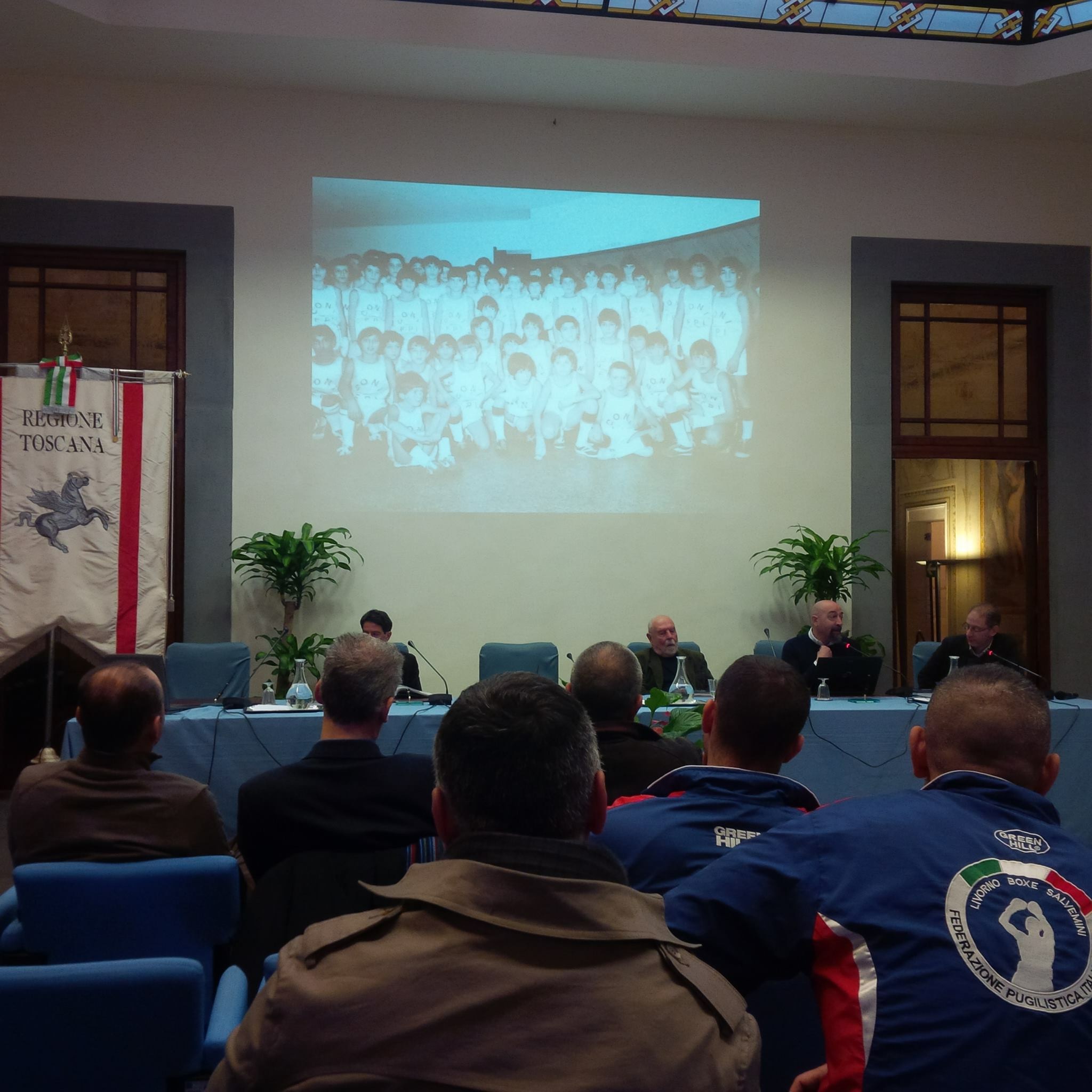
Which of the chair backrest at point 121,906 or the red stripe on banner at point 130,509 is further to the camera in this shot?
the red stripe on banner at point 130,509

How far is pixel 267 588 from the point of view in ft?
21.3

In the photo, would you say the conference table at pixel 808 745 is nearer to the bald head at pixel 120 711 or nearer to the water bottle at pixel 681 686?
the water bottle at pixel 681 686

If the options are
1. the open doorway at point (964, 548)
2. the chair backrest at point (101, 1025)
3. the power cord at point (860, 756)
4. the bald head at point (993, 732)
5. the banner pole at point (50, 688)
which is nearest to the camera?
the chair backrest at point (101, 1025)

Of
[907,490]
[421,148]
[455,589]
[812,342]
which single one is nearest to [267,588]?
[455,589]

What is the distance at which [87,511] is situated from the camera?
6020mm

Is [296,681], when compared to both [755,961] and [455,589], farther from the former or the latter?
[755,961]

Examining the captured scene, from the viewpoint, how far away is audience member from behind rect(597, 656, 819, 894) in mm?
1521

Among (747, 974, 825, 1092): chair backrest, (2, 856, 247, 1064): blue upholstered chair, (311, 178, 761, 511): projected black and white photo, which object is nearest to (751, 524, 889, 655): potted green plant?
(311, 178, 761, 511): projected black and white photo

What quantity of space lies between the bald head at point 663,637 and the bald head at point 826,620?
30.9 inches

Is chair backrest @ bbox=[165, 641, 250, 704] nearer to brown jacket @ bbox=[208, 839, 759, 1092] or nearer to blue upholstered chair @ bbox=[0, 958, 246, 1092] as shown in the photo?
blue upholstered chair @ bbox=[0, 958, 246, 1092]

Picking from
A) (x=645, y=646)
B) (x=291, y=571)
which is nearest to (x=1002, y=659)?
(x=645, y=646)

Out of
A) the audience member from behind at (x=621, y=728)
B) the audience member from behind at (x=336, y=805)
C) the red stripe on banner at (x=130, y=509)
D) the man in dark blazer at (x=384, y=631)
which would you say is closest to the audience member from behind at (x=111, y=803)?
the audience member from behind at (x=336, y=805)

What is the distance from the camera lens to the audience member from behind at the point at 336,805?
2064 millimetres

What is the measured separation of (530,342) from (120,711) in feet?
16.0
